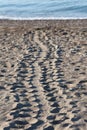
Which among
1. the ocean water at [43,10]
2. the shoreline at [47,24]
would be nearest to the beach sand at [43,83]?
the shoreline at [47,24]

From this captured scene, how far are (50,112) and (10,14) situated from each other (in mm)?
25496

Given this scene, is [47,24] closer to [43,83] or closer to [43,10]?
[43,10]

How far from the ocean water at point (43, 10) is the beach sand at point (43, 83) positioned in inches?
542

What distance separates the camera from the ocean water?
3042 centimetres

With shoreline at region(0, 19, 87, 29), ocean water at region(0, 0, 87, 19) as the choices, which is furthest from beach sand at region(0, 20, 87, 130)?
ocean water at region(0, 0, 87, 19)

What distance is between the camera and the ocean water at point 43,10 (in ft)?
99.8

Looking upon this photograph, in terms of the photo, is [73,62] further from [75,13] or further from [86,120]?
[75,13]

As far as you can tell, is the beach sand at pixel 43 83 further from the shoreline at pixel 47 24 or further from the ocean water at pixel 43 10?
the ocean water at pixel 43 10

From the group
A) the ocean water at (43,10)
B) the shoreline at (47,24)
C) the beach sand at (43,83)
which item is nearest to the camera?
the beach sand at (43,83)

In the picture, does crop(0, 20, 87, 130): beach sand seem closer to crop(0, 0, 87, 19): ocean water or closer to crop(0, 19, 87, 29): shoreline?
crop(0, 19, 87, 29): shoreline

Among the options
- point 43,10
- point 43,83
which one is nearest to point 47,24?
point 43,10

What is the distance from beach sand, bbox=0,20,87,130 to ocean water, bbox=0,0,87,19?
13.8m

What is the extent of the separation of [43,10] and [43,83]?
79.0 ft

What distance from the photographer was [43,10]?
3353 centimetres
